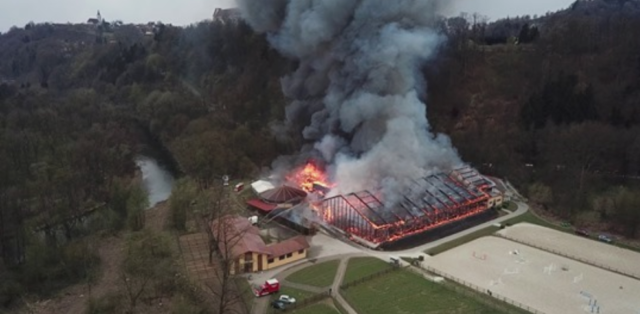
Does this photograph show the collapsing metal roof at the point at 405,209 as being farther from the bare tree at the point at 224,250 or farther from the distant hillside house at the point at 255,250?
the bare tree at the point at 224,250

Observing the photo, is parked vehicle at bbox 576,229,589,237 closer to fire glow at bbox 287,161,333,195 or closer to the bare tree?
fire glow at bbox 287,161,333,195

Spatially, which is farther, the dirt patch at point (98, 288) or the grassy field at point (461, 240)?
the grassy field at point (461, 240)

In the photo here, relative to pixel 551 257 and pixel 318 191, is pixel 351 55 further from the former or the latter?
pixel 551 257

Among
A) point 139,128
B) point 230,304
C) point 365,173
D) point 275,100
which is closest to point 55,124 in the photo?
point 139,128

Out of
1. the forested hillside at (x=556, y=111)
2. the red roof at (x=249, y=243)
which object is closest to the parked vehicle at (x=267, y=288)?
the red roof at (x=249, y=243)

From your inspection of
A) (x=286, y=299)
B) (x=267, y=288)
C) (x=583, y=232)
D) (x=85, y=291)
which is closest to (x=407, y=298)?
(x=286, y=299)

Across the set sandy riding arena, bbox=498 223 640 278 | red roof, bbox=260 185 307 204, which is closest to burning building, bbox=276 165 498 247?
red roof, bbox=260 185 307 204
